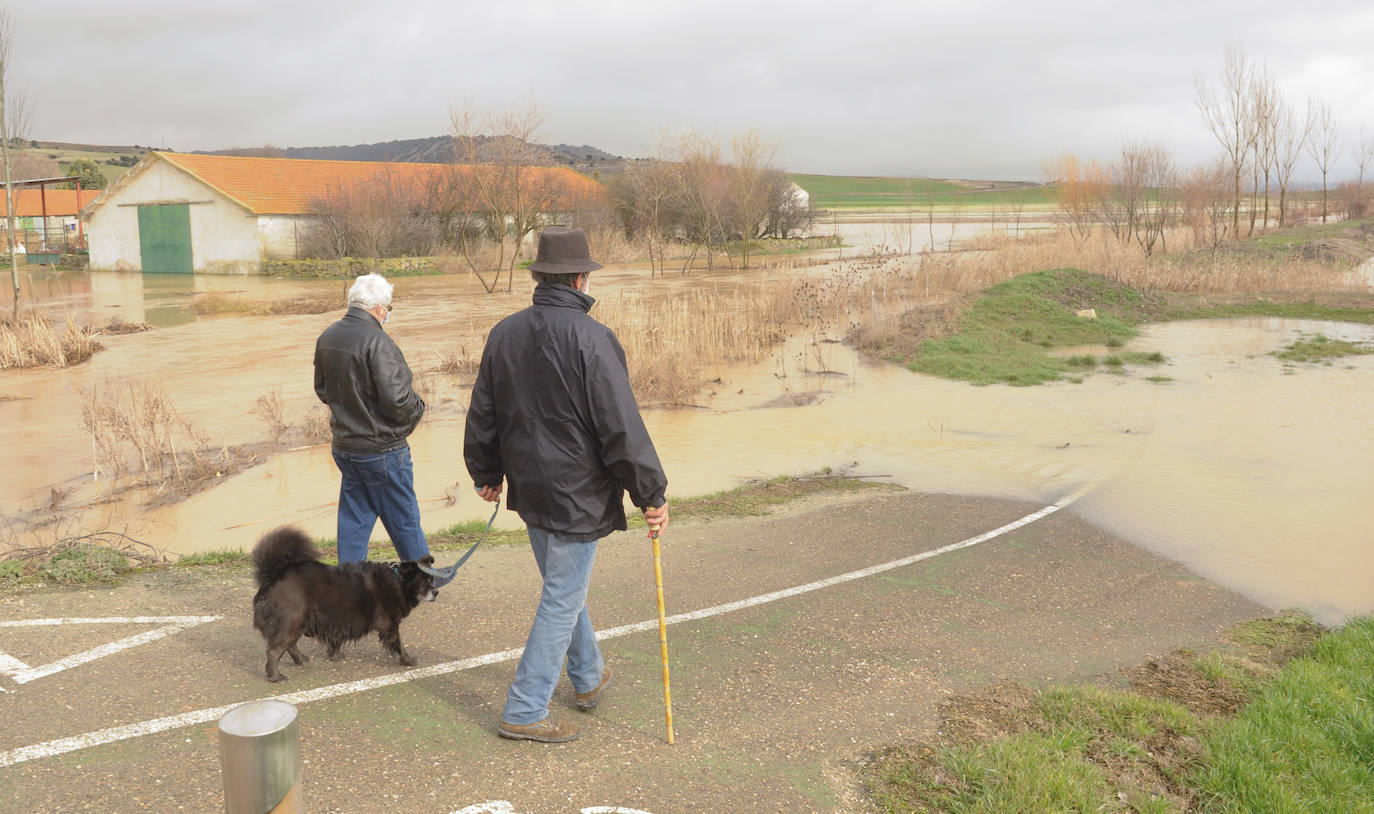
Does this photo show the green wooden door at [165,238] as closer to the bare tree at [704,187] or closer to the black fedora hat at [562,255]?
the bare tree at [704,187]

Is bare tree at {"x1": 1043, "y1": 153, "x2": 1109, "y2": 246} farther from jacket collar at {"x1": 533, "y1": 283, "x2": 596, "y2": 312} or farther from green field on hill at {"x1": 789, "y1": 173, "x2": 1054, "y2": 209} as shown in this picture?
green field on hill at {"x1": 789, "y1": 173, "x2": 1054, "y2": 209}

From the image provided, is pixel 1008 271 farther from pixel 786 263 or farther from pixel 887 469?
pixel 887 469

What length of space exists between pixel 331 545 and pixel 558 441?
166 inches

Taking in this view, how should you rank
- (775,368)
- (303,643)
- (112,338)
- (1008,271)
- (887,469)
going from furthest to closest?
1. (1008,271)
2. (112,338)
3. (775,368)
4. (887,469)
5. (303,643)

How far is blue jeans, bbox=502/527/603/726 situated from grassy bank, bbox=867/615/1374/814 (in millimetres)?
1405

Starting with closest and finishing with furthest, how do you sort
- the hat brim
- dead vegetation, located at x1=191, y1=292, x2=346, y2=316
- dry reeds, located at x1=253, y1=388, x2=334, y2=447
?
the hat brim, dry reeds, located at x1=253, y1=388, x2=334, y2=447, dead vegetation, located at x1=191, y1=292, x2=346, y2=316

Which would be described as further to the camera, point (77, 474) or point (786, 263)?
point (786, 263)

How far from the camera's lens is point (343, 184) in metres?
45.1

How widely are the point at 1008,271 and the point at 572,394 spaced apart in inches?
1038

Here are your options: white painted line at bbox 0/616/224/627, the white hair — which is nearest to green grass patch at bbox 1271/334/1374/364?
the white hair

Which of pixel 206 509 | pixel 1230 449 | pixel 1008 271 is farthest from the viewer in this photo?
pixel 1008 271

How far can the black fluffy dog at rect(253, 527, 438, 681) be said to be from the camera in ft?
15.7

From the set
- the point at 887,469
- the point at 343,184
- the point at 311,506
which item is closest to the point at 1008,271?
the point at 887,469

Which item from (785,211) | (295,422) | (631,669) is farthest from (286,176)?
(631,669)
